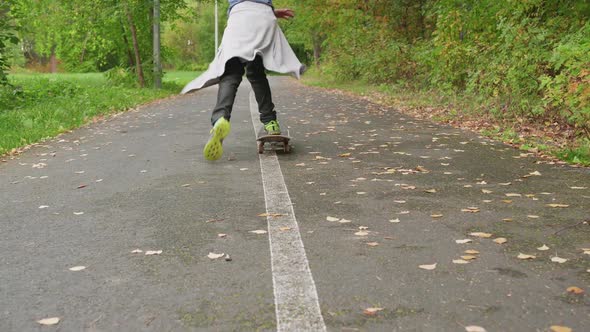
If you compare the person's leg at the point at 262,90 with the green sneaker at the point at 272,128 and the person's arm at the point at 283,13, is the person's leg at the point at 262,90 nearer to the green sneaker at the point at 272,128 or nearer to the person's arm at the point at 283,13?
the green sneaker at the point at 272,128

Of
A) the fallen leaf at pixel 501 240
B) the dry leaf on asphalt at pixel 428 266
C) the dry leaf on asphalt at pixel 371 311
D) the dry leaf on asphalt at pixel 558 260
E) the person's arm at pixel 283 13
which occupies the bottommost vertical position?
the fallen leaf at pixel 501 240

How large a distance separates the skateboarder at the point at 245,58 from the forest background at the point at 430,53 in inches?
118

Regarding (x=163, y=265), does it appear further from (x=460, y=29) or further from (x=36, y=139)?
(x=460, y=29)

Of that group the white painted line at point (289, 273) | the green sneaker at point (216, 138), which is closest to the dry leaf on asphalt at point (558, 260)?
the white painted line at point (289, 273)

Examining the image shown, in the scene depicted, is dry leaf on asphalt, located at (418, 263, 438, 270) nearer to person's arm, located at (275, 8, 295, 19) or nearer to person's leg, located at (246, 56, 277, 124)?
person's leg, located at (246, 56, 277, 124)

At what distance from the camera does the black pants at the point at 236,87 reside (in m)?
6.35

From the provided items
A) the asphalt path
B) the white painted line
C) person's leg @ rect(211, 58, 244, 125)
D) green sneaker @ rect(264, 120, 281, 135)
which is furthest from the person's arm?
the white painted line

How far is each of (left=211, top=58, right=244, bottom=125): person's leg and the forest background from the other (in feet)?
10.7

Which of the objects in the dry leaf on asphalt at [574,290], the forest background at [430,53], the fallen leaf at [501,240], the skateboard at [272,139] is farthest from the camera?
the forest background at [430,53]

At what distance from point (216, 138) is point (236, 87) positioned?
61cm

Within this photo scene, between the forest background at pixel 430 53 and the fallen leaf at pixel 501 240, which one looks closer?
the fallen leaf at pixel 501 240

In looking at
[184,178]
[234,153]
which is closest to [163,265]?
[184,178]

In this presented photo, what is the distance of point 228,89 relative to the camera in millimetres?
6453

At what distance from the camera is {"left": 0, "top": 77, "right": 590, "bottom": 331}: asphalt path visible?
106 inches
